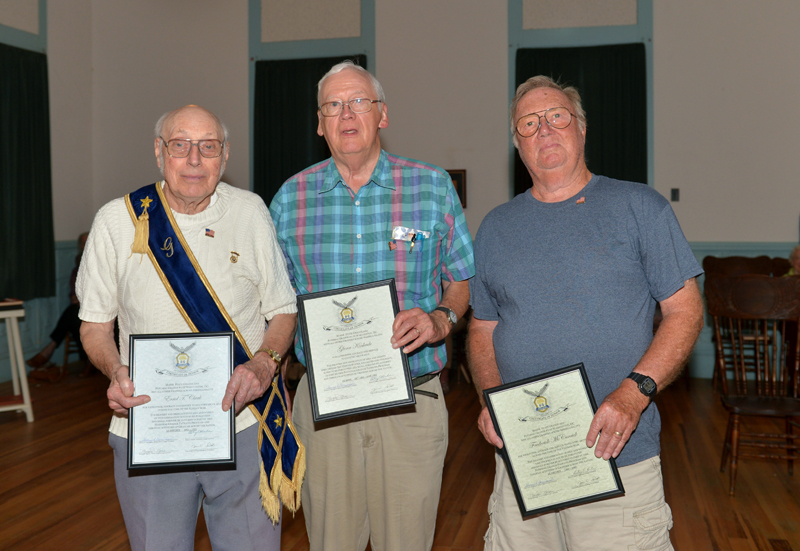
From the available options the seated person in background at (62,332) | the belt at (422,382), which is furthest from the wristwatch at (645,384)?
the seated person in background at (62,332)

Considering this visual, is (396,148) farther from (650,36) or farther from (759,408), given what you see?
(759,408)

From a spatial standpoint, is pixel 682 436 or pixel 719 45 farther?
pixel 719 45

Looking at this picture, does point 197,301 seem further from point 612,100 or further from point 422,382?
point 612,100

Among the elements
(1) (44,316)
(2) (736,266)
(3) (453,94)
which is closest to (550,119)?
(2) (736,266)

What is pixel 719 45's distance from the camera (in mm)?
6992

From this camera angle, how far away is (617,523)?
169cm

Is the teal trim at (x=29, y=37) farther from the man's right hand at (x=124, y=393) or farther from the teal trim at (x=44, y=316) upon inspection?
the man's right hand at (x=124, y=393)

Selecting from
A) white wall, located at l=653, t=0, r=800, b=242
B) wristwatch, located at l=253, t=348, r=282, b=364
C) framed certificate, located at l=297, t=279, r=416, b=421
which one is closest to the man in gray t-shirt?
framed certificate, located at l=297, t=279, r=416, b=421

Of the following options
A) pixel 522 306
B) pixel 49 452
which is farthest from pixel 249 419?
pixel 49 452

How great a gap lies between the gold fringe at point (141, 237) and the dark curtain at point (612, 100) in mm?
Answer: 5923

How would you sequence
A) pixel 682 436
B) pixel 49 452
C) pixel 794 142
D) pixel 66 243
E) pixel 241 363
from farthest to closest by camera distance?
pixel 66 243 < pixel 794 142 < pixel 682 436 < pixel 49 452 < pixel 241 363

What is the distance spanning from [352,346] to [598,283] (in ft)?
2.17

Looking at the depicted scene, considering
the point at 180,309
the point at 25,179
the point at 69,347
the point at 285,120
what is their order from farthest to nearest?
the point at 285,120
the point at 69,347
the point at 25,179
the point at 180,309

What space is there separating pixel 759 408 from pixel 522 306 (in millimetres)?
2635
